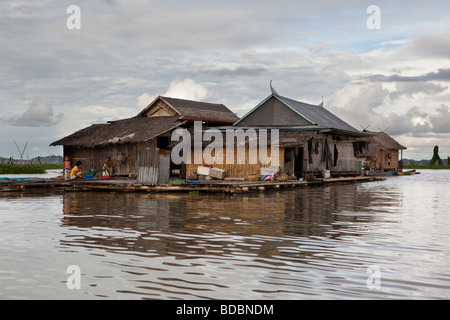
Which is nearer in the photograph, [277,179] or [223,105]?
[277,179]

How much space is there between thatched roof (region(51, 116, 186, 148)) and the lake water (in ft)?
50.1

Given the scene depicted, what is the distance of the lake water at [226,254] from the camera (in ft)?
18.7

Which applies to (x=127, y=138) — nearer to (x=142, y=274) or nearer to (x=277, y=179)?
(x=277, y=179)

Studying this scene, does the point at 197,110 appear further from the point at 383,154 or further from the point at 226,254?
the point at 226,254

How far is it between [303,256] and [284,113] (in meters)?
26.6

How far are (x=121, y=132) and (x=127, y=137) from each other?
1.98 meters

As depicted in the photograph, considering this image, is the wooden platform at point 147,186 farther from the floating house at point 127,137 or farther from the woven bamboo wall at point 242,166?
the floating house at point 127,137

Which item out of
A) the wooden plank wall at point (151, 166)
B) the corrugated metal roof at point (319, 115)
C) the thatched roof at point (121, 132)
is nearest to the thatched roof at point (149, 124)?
the thatched roof at point (121, 132)

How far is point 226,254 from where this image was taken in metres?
7.64

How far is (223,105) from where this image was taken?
43344 mm

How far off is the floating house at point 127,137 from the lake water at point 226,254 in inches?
606

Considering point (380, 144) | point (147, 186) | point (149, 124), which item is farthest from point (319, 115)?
point (380, 144)
